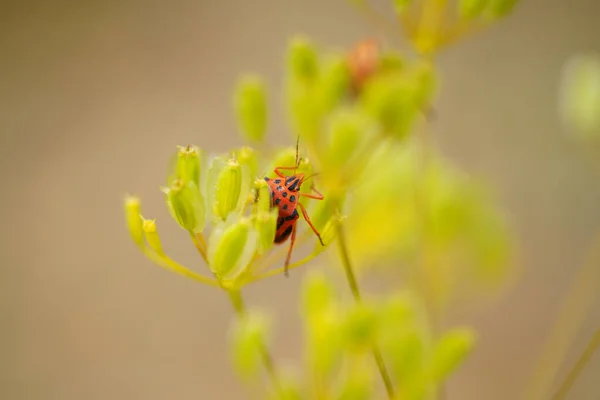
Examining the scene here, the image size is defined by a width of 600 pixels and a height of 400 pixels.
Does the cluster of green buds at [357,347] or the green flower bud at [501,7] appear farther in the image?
the green flower bud at [501,7]

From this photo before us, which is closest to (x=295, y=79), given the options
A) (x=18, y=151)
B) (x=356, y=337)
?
(x=356, y=337)

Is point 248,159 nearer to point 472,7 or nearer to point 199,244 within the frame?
point 199,244

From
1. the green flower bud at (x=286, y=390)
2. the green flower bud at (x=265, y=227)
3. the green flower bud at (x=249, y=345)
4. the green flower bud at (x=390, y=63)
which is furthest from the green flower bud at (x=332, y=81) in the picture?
the green flower bud at (x=286, y=390)

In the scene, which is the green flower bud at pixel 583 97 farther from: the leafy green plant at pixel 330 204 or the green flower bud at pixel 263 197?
the green flower bud at pixel 263 197

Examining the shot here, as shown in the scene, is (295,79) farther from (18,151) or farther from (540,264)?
(18,151)

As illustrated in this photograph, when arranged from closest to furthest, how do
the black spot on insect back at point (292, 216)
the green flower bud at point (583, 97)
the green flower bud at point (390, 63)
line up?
the black spot on insect back at point (292, 216) → the green flower bud at point (390, 63) → the green flower bud at point (583, 97)

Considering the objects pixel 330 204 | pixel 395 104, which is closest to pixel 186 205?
pixel 330 204
